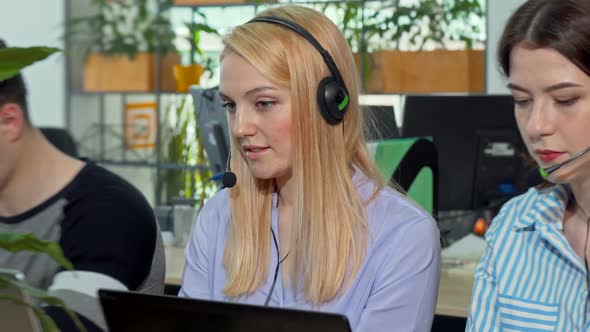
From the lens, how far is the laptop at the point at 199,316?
1.09 metres

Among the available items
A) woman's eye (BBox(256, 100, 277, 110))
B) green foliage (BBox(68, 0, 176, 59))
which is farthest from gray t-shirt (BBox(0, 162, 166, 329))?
green foliage (BBox(68, 0, 176, 59))

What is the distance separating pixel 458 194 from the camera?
3225mm

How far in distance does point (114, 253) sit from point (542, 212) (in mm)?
805

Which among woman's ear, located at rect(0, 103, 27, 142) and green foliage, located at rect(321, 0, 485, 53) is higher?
green foliage, located at rect(321, 0, 485, 53)

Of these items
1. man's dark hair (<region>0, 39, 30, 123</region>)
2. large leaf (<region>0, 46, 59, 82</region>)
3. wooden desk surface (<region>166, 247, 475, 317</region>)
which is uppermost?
large leaf (<region>0, 46, 59, 82</region>)

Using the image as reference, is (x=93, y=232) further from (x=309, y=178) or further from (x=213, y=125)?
(x=213, y=125)

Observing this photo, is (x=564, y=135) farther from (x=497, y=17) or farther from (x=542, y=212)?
(x=497, y=17)

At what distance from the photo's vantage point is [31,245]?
0.96 metres

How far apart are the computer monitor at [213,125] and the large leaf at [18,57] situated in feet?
6.12

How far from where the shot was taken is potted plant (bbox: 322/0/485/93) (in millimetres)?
5090

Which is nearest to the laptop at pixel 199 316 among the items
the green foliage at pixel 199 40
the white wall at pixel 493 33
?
the green foliage at pixel 199 40

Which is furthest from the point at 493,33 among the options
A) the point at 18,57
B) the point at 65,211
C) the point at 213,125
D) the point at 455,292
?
the point at 18,57

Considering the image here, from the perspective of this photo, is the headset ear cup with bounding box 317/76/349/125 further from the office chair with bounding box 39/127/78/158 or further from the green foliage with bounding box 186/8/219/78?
the office chair with bounding box 39/127/78/158

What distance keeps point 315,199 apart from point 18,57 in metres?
0.81
